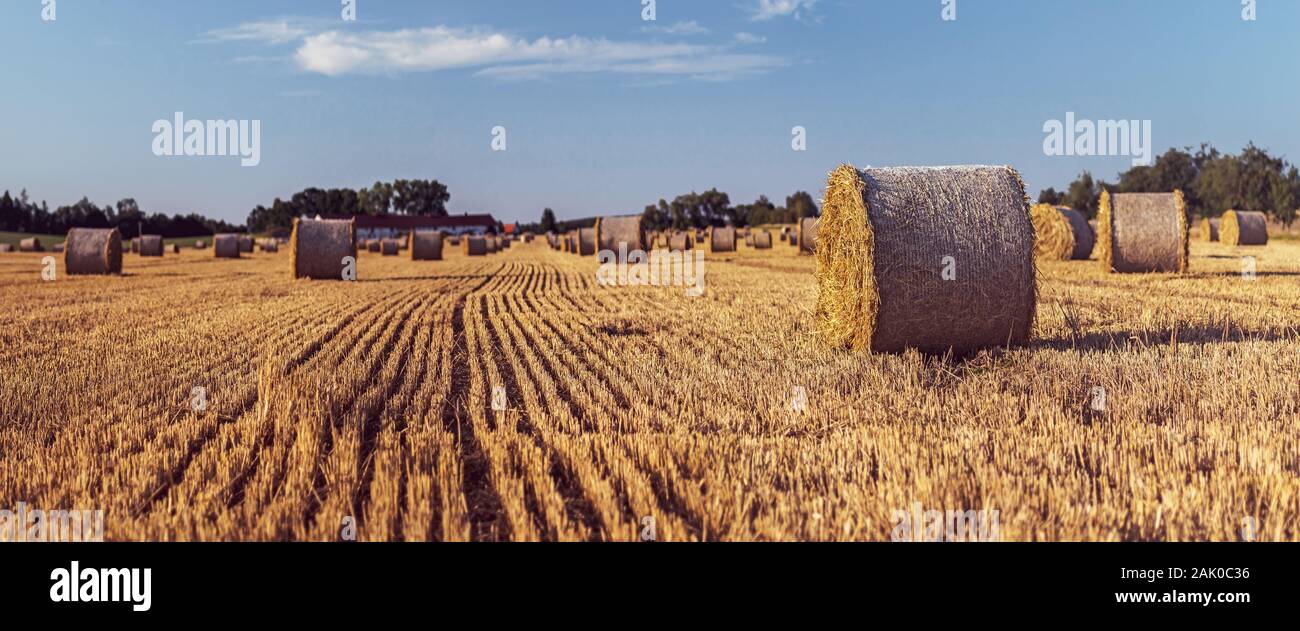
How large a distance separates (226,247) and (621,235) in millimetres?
22117

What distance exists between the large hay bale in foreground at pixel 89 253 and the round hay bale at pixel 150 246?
21102 millimetres

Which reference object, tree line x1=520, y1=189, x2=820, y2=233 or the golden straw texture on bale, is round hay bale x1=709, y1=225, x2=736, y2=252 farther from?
tree line x1=520, y1=189, x2=820, y2=233

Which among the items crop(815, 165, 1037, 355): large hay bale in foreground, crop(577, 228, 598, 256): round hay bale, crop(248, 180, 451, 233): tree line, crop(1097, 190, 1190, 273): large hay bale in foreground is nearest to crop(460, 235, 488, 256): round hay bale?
crop(577, 228, 598, 256): round hay bale

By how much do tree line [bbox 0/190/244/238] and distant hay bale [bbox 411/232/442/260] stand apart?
191ft

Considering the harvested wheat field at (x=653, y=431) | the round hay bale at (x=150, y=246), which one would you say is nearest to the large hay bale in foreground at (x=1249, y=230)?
the harvested wheat field at (x=653, y=431)

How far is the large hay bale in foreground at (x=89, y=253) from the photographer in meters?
26.3

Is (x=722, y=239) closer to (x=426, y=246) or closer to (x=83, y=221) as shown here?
(x=426, y=246)

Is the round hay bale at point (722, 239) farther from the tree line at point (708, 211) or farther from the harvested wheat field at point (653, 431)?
Answer: the tree line at point (708, 211)

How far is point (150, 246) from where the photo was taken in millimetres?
46375

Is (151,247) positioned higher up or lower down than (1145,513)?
higher up
